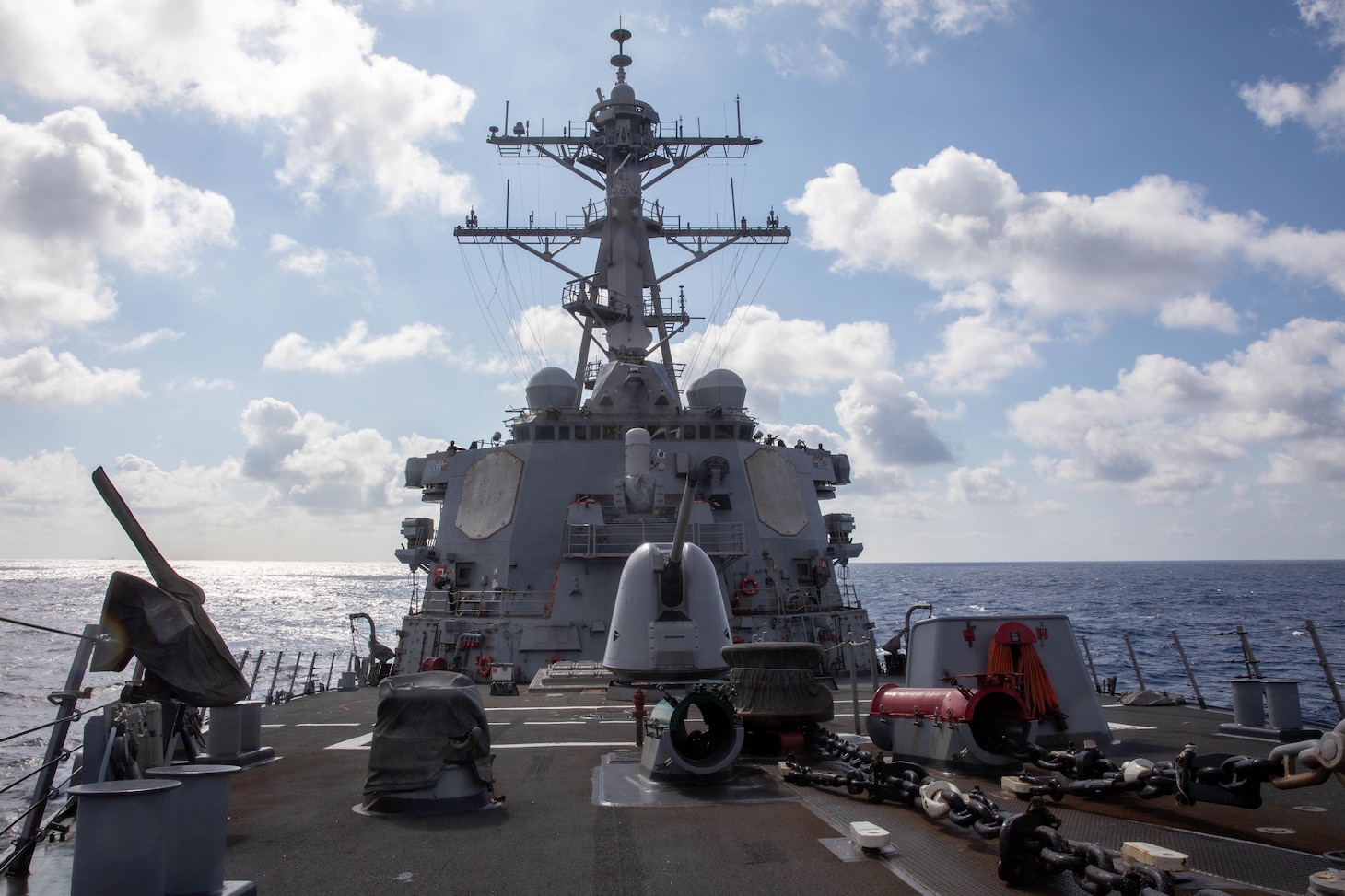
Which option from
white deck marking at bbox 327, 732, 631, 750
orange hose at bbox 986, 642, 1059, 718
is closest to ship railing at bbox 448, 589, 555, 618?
white deck marking at bbox 327, 732, 631, 750

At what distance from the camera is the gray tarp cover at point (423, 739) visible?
5906mm

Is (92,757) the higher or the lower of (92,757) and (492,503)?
Result: the lower

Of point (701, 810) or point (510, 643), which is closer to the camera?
point (701, 810)

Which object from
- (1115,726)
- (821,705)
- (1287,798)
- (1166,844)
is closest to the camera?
(1166,844)

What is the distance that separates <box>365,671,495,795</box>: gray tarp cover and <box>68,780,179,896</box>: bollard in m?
2.60

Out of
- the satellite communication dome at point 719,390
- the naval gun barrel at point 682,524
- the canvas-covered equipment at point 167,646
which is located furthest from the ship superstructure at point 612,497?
the canvas-covered equipment at point 167,646

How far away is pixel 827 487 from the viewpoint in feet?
69.8

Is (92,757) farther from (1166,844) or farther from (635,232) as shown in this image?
(635,232)

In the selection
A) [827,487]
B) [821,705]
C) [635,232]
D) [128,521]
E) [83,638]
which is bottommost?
[821,705]

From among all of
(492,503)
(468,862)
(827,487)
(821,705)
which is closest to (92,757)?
(468,862)

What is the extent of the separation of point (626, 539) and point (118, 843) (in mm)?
12867

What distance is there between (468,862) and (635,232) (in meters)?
19.6

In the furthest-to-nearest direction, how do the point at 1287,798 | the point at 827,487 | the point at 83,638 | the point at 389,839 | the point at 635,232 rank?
1. the point at 635,232
2. the point at 827,487
3. the point at 1287,798
4. the point at 389,839
5. the point at 83,638

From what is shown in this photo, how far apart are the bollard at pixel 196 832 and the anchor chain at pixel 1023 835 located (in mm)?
3501
